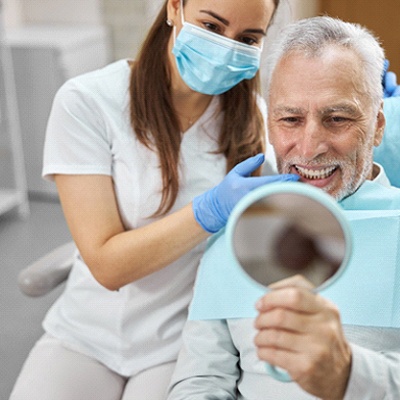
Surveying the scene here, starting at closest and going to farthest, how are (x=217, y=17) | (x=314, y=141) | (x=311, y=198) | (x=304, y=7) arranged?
(x=311, y=198) < (x=314, y=141) < (x=217, y=17) < (x=304, y=7)

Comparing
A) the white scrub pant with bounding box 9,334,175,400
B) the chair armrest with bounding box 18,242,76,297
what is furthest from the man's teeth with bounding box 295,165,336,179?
the chair armrest with bounding box 18,242,76,297

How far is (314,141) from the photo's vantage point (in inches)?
50.2

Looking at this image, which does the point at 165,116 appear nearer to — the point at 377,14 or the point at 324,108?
the point at 324,108

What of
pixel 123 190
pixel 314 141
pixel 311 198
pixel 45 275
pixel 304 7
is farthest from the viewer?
pixel 304 7

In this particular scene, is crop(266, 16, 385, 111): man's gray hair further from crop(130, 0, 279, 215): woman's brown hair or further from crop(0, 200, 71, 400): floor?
crop(0, 200, 71, 400): floor

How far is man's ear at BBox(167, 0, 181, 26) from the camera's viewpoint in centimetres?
161

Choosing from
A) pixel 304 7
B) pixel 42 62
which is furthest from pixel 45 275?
pixel 304 7

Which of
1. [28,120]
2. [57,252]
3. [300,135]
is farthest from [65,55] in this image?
Result: [300,135]

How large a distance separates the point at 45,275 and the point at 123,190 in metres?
0.35

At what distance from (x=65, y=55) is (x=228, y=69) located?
7.86ft

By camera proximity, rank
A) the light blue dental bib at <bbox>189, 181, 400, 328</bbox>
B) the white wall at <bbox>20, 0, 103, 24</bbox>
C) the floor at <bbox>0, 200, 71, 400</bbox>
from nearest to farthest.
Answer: the light blue dental bib at <bbox>189, 181, 400, 328</bbox>, the floor at <bbox>0, 200, 71, 400</bbox>, the white wall at <bbox>20, 0, 103, 24</bbox>

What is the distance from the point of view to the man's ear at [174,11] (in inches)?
63.3

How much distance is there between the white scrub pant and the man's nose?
25.7 inches

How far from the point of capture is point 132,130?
1.63 meters
